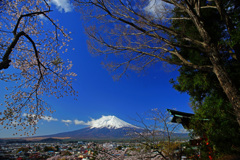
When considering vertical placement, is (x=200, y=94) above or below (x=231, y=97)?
above

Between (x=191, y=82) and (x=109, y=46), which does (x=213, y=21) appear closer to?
(x=191, y=82)

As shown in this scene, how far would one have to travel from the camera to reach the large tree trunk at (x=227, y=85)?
3.61 meters

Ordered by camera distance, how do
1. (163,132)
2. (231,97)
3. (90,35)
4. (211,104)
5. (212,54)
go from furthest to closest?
(90,35), (211,104), (163,132), (212,54), (231,97)

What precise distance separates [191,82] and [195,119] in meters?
1.97

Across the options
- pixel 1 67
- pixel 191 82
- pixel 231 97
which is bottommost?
pixel 231 97

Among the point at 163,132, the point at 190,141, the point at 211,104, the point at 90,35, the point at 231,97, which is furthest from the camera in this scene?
the point at 90,35

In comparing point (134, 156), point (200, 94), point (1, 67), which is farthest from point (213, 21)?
point (1, 67)

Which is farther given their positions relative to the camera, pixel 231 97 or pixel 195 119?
pixel 195 119

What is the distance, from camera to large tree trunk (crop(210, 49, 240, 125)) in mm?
3614

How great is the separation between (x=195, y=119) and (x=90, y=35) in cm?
642

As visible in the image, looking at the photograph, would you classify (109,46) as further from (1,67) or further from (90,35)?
(1,67)

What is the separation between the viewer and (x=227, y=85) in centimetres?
382

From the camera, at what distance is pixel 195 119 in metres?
5.67

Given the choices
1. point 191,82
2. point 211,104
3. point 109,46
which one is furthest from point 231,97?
point 109,46
